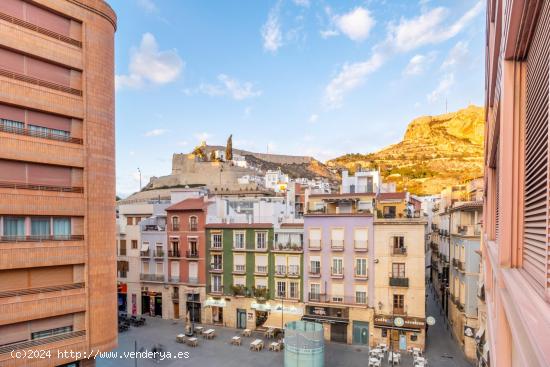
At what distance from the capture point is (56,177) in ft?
55.9

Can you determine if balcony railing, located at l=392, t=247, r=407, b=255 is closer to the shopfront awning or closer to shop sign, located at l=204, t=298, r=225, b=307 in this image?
the shopfront awning

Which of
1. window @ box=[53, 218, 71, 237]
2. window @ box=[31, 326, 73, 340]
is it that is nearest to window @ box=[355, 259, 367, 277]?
window @ box=[31, 326, 73, 340]

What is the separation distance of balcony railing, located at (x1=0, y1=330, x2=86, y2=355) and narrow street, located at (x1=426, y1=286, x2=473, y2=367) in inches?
927

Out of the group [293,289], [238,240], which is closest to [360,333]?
[293,289]

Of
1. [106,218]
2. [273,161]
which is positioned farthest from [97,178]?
[273,161]

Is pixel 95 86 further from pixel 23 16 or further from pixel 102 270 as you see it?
pixel 102 270

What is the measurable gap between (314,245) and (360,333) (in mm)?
8349

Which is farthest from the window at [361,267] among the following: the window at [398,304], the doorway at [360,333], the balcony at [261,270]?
the balcony at [261,270]

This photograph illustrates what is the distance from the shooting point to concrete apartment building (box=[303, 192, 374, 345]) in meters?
28.9

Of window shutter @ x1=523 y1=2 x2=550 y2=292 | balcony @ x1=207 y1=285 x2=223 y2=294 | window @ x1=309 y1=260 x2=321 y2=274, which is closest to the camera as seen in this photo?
window shutter @ x1=523 y1=2 x2=550 y2=292

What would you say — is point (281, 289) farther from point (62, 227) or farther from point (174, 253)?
point (62, 227)

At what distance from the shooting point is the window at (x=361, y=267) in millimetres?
29078

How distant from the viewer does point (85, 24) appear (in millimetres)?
17875

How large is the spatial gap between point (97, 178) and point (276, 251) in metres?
18.4
